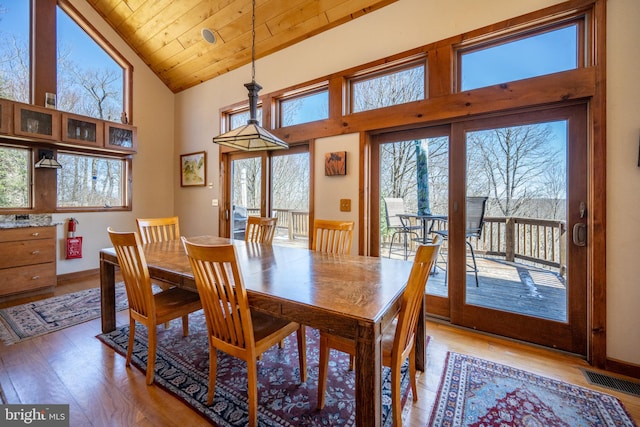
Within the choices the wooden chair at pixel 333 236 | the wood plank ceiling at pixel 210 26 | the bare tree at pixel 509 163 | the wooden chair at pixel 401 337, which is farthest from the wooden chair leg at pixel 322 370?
the wood plank ceiling at pixel 210 26

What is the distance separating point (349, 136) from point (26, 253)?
13.5ft

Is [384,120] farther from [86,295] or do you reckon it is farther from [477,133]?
[86,295]

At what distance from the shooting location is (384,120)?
2.83 metres

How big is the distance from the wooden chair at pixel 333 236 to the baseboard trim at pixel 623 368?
202 cm

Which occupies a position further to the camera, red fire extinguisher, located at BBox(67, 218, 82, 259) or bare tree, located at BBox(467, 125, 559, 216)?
red fire extinguisher, located at BBox(67, 218, 82, 259)

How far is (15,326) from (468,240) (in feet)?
14.3

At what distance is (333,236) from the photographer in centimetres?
250

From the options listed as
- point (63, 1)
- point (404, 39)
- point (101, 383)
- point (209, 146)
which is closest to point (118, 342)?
point (101, 383)

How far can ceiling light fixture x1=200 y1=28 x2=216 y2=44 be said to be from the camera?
3.60m

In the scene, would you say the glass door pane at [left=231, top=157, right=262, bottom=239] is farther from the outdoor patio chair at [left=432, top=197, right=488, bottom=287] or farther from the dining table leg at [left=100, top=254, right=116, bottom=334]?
the outdoor patio chair at [left=432, top=197, right=488, bottom=287]

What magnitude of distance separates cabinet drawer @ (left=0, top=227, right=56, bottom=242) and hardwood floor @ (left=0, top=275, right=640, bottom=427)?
1.54 meters

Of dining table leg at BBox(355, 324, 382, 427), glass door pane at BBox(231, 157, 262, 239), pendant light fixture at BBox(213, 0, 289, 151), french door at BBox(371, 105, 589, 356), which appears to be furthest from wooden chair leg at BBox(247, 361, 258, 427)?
glass door pane at BBox(231, 157, 262, 239)

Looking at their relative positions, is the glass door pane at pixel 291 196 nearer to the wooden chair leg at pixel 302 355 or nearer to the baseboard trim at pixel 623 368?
the wooden chair leg at pixel 302 355

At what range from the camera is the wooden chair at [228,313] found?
130cm
